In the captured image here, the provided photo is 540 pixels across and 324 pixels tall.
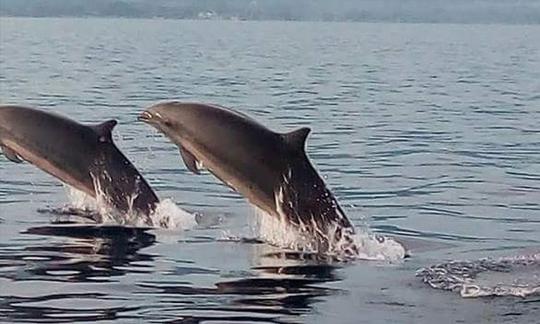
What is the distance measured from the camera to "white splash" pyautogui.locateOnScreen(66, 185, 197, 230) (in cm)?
1816

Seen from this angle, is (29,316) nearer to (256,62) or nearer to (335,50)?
(256,62)

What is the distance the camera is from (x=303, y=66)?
233 feet


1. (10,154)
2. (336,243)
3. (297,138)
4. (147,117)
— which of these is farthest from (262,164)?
(10,154)

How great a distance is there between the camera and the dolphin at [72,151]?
17688mm

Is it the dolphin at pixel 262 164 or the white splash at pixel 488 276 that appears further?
the dolphin at pixel 262 164

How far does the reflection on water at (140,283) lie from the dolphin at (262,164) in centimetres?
44

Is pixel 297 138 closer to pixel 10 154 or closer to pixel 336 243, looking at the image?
pixel 336 243

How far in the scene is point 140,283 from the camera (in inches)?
576

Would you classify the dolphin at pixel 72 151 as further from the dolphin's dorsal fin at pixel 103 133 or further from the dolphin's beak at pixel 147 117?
the dolphin's beak at pixel 147 117

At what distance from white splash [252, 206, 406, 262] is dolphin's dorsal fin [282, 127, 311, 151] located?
0.94 metres

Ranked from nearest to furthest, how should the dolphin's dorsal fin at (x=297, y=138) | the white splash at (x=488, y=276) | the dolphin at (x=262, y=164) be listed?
the white splash at (x=488, y=276) < the dolphin's dorsal fin at (x=297, y=138) < the dolphin at (x=262, y=164)

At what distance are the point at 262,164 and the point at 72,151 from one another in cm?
278

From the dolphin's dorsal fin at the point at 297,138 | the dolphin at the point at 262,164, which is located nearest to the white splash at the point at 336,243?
the dolphin at the point at 262,164

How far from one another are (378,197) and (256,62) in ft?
172
